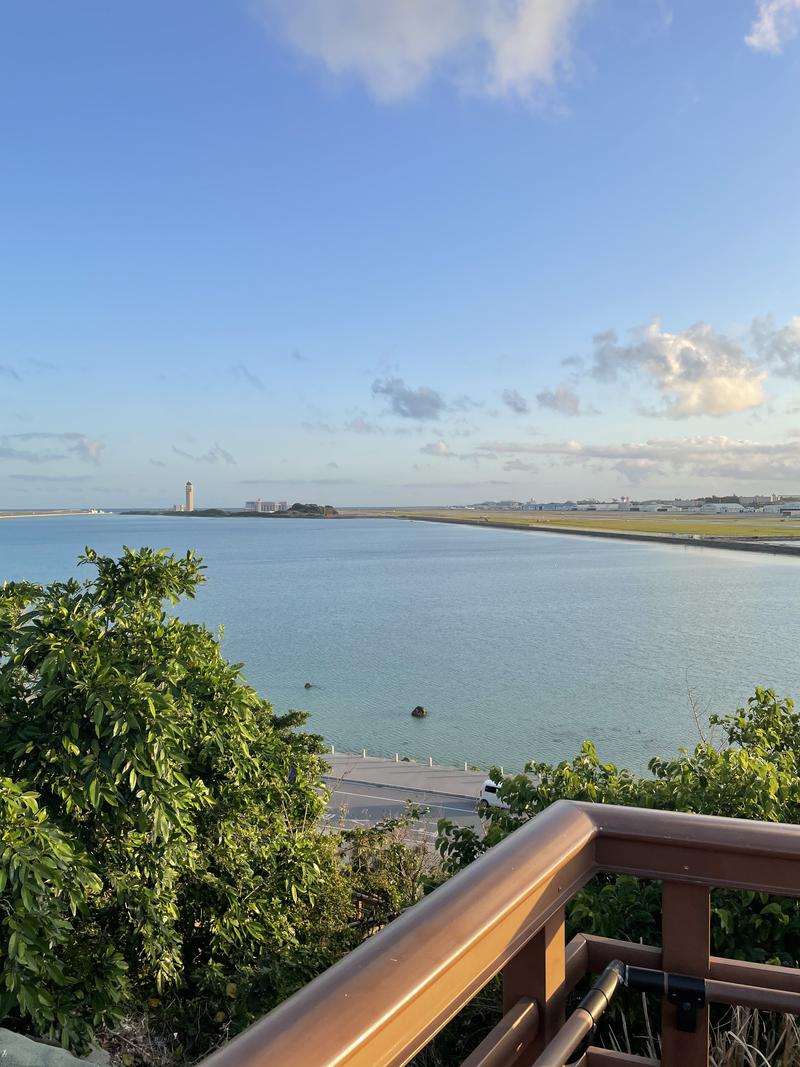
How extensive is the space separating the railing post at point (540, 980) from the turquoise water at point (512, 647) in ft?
86.3

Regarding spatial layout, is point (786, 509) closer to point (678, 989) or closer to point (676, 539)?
point (676, 539)

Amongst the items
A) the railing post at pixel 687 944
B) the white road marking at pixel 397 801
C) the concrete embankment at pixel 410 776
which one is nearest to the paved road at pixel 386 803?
the white road marking at pixel 397 801

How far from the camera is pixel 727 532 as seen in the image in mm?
131125

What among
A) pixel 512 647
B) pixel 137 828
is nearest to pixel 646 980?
pixel 137 828

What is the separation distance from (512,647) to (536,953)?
4575 cm

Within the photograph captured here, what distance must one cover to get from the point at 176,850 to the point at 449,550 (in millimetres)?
117638

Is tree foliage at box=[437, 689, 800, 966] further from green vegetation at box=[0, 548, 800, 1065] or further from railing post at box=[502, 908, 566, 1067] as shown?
railing post at box=[502, 908, 566, 1067]

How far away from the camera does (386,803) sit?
2069 cm

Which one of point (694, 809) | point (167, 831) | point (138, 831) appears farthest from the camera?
point (138, 831)

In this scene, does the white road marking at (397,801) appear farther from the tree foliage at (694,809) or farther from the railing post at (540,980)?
the railing post at (540,980)

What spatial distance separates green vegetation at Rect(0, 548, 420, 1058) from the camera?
3959 millimetres

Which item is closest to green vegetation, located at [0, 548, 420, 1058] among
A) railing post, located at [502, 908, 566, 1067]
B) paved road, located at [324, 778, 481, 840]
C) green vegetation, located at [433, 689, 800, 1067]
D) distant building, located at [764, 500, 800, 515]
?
green vegetation, located at [433, 689, 800, 1067]

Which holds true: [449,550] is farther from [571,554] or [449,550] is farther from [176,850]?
[176,850]

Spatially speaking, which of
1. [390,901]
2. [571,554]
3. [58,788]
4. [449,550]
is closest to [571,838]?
[58,788]
